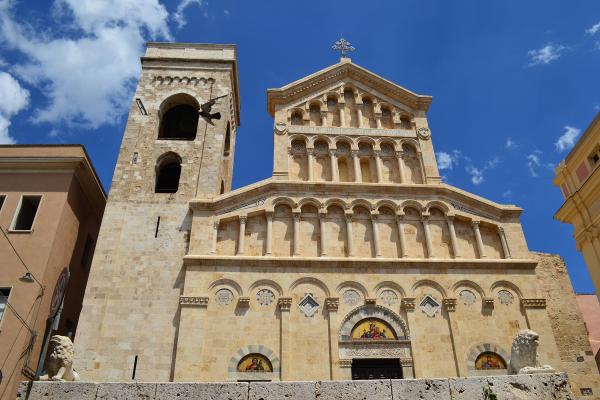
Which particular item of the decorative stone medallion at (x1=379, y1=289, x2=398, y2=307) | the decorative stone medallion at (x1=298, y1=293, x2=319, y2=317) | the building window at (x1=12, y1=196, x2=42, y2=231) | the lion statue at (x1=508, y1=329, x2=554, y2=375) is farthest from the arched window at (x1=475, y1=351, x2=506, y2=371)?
the building window at (x1=12, y1=196, x2=42, y2=231)

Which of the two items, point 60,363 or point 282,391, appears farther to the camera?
point 60,363

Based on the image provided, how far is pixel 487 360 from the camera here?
18.3 metres

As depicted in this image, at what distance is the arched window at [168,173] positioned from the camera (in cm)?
2336

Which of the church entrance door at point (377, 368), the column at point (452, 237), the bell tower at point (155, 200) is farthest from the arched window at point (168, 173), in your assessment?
the column at point (452, 237)

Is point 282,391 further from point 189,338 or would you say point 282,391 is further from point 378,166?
point 378,166

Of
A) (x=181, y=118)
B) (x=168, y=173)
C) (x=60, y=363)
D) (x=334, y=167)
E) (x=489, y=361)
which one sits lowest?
(x=60, y=363)

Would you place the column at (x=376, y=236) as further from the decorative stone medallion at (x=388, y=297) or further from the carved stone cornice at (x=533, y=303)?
the carved stone cornice at (x=533, y=303)

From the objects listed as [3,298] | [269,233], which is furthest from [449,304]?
[3,298]

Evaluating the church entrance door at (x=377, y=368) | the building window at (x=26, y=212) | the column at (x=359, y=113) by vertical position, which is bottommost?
the church entrance door at (x=377, y=368)

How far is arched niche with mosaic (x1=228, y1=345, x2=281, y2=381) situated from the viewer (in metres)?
17.3

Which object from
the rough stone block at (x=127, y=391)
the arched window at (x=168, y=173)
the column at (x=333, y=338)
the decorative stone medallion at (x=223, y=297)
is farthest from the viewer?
the arched window at (x=168, y=173)

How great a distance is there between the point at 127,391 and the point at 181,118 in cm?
1886

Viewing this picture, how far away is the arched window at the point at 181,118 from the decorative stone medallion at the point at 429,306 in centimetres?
1447

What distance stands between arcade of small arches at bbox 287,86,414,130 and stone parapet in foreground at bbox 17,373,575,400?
53.0ft
